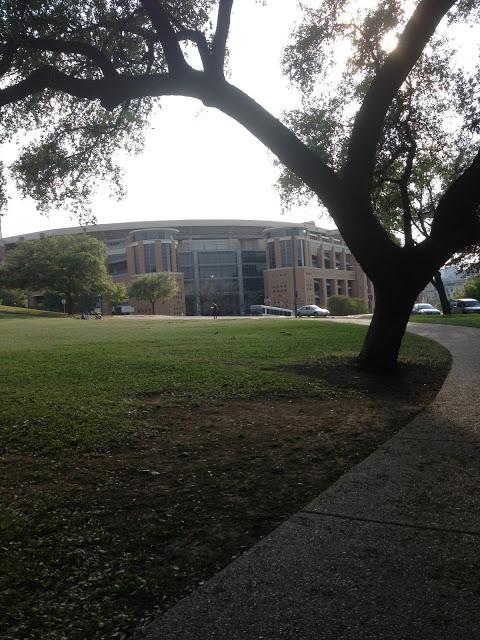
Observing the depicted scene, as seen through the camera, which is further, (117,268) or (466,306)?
(117,268)

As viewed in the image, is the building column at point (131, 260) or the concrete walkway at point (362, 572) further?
the building column at point (131, 260)

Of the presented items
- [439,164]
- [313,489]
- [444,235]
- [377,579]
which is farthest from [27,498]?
[439,164]

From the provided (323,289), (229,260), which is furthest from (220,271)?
(323,289)

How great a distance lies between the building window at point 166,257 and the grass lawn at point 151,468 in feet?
317

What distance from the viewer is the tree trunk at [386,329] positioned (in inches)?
378

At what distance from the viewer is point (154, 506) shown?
3.88 metres

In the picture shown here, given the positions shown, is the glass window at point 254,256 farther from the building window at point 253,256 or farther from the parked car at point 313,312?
the parked car at point 313,312

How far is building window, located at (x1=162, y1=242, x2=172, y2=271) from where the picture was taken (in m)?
106

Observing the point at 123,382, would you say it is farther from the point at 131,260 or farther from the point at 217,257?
the point at 217,257

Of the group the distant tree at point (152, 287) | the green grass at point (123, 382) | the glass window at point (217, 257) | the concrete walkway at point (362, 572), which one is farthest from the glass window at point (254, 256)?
the concrete walkway at point (362, 572)

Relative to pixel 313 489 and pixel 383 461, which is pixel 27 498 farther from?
pixel 383 461

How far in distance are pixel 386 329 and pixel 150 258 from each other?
99293 mm

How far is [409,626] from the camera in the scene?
2.32m

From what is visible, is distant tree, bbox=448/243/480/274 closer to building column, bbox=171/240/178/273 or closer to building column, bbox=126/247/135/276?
building column, bbox=171/240/178/273
